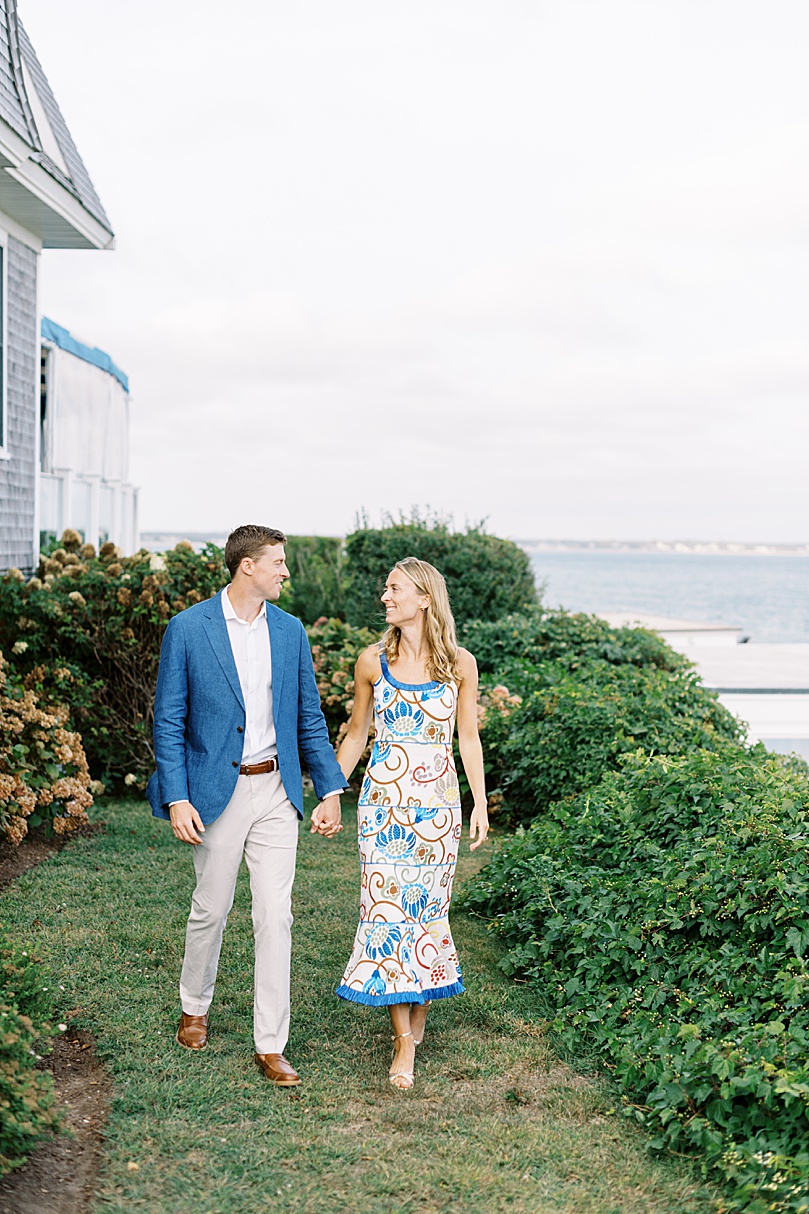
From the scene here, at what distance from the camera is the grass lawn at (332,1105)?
131 inches

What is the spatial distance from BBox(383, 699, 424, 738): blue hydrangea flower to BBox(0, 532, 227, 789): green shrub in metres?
4.53

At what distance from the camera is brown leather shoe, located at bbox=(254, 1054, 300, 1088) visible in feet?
13.0

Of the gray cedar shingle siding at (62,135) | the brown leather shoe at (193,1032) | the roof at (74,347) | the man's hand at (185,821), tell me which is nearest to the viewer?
the man's hand at (185,821)

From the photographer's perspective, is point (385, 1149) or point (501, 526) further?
point (501, 526)

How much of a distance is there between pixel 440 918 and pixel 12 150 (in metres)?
6.06

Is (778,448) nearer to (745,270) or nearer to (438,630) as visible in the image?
(745,270)

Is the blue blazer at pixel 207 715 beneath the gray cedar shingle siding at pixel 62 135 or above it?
beneath

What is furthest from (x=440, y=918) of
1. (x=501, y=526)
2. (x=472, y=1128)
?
(x=501, y=526)

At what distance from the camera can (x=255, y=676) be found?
13.4 feet

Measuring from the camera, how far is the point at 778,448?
8575 centimetres

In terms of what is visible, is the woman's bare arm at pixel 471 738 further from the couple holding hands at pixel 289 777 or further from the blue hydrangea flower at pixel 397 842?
the blue hydrangea flower at pixel 397 842

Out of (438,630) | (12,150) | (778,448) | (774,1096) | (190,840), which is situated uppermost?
(778,448)

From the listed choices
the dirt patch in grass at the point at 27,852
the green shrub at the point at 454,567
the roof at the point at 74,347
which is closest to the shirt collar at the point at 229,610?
the dirt patch in grass at the point at 27,852

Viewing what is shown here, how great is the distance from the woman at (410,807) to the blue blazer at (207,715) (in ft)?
0.89
